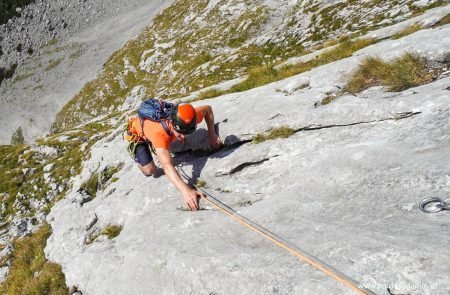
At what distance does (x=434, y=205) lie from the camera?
213 inches

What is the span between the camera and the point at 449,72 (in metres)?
9.40

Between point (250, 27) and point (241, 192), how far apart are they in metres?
42.8

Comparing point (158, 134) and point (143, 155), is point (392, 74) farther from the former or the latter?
point (143, 155)

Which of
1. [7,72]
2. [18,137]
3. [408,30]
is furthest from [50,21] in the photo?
[408,30]

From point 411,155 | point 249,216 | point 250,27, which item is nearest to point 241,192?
point 249,216

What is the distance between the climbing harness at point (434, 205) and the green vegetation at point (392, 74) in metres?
4.89

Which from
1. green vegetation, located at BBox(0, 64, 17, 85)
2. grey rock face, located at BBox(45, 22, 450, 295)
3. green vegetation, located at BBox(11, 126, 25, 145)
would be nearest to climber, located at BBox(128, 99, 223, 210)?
grey rock face, located at BBox(45, 22, 450, 295)

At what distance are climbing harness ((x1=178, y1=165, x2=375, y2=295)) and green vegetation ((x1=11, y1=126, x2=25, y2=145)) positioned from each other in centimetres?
7228

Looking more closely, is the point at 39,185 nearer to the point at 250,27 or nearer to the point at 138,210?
the point at 138,210

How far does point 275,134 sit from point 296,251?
4969 mm

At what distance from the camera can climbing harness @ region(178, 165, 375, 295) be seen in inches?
182

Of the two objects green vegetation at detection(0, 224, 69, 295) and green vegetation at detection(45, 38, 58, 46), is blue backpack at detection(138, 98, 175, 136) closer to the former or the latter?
green vegetation at detection(0, 224, 69, 295)

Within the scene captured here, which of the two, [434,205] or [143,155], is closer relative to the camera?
[434,205]

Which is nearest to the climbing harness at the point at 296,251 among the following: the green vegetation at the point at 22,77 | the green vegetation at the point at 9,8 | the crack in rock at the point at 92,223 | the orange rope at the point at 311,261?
the orange rope at the point at 311,261
